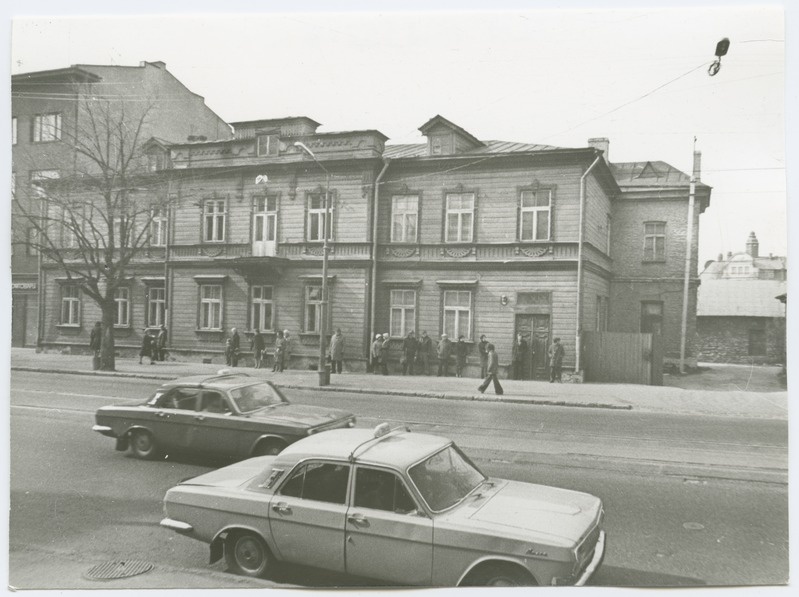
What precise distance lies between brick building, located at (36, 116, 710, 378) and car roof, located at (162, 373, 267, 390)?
1199 millimetres

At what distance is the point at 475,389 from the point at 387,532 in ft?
16.8

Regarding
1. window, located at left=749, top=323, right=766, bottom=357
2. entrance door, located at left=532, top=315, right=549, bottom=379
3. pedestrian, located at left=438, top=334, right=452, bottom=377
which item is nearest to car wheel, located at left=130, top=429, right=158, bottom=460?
pedestrian, located at left=438, top=334, right=452, bottom=377

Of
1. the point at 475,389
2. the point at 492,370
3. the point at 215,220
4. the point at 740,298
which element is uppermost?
the point at 215,220

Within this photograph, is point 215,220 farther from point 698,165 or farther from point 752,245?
point 752,245

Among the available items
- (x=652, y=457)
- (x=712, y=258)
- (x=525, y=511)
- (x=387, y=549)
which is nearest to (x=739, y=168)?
(x=712, y=258)

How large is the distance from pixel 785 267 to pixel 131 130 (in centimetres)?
848

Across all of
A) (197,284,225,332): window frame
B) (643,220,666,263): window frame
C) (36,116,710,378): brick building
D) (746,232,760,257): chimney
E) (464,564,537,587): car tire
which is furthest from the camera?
(643,220,666,263): window frame

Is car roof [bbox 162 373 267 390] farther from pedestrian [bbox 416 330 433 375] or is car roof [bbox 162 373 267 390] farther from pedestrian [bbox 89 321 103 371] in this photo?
pedestrian [bbox 416 330 433 375]

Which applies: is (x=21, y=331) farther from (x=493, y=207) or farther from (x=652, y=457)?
(x=652, y=457)

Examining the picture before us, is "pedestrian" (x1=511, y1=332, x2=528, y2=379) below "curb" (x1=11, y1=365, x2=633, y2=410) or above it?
above

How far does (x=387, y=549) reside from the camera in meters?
4.34

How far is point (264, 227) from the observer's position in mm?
8812

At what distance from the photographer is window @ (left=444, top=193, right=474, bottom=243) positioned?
8.85m

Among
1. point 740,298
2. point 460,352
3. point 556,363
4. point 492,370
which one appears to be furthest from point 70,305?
point 740,298
